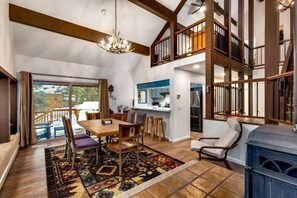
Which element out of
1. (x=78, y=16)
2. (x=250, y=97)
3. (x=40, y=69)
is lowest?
(x=250, y=97)

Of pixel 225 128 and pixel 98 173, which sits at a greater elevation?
pixel 225 128

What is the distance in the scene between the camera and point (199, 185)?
1459 mm

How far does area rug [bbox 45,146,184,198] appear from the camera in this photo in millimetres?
2193

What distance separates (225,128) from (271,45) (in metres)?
1.74

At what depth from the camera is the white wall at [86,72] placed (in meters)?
4.44

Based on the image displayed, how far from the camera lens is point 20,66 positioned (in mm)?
4312

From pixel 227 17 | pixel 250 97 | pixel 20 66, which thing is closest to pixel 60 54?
pixel 20 66

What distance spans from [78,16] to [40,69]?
209cm

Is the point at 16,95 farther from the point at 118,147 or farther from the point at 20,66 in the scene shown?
the point at 118,147

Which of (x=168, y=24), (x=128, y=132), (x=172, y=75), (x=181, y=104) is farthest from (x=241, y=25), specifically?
(x=128, y=132)

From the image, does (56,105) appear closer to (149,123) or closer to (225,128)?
(149,123)

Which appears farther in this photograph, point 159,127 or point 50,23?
point 159,127

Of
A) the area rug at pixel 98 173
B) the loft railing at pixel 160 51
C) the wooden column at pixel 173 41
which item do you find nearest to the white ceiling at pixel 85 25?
the loft railing at pixel 160 51

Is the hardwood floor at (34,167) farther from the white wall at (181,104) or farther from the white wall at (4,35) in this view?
the white wall at (4,35)
